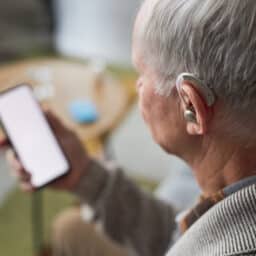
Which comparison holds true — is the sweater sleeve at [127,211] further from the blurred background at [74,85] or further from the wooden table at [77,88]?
the wooden table at [77,88]

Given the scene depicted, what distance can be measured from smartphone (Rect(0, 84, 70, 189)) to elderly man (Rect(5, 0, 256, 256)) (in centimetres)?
31

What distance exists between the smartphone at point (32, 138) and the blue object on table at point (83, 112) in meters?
0.58

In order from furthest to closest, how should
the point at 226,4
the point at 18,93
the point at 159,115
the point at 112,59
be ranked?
the point at 112,59 < the point at 18,93 < the point at 159,115 < the point at 226,4

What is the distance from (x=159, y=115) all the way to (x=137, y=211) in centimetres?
38

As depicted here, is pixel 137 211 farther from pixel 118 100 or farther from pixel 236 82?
pixel 118 100

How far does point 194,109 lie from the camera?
0.58 meters

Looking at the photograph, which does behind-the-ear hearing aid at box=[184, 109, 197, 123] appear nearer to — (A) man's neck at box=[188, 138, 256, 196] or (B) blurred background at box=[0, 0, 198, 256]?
(A) man's neck at box=[188, 138, 256, 196]

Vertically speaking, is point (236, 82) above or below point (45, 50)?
above

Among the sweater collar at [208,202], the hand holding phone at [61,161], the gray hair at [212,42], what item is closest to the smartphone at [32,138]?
the hand holding phone at [61,161]

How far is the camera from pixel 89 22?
268 cm

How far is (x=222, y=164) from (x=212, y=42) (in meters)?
0.18

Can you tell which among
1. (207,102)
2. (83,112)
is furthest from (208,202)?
(83,112)

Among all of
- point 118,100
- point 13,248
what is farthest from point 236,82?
point 13,248

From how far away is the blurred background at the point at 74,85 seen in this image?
5.40 ft
